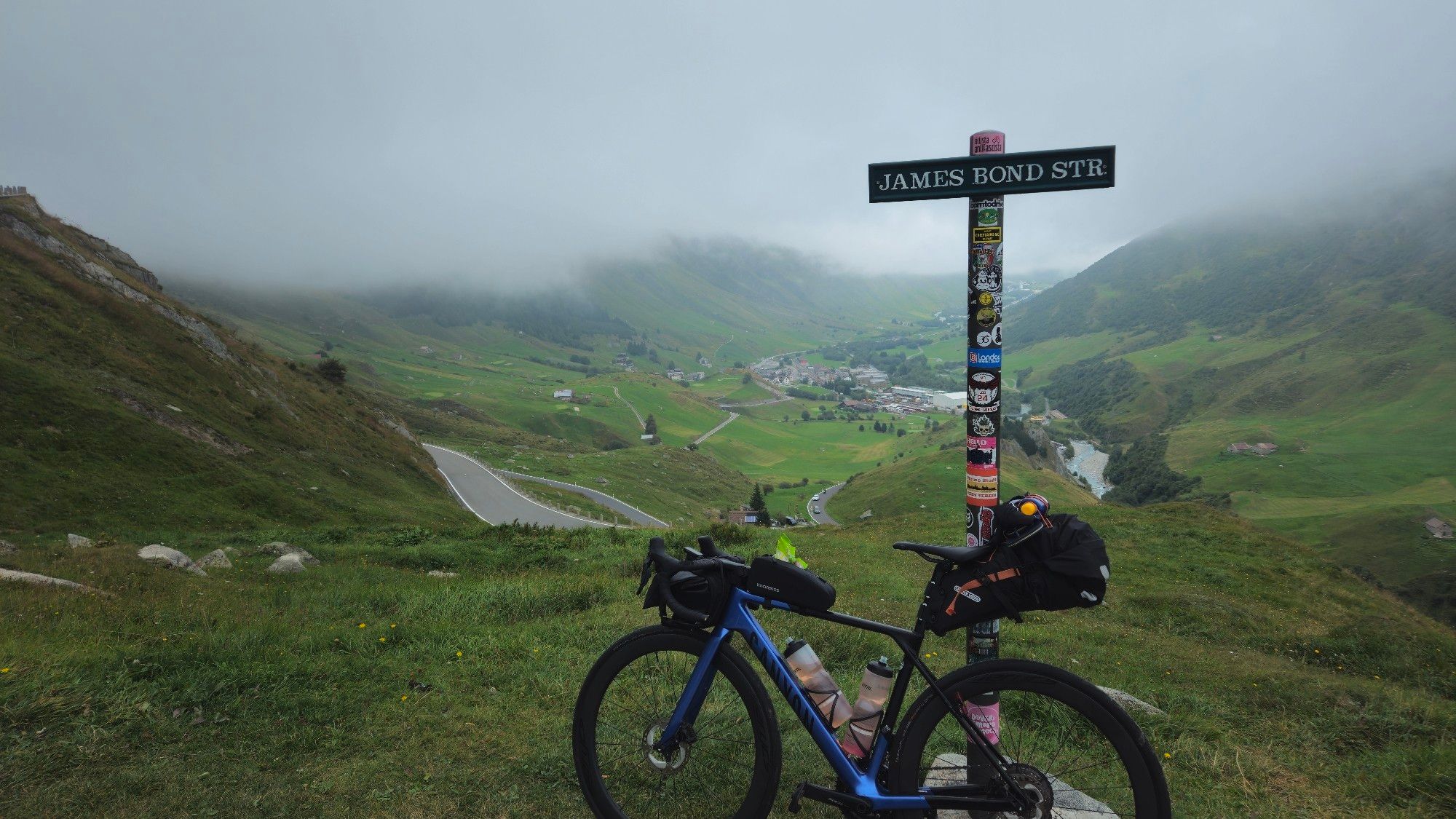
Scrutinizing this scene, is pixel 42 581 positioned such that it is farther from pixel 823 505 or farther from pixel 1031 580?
pixel 823 505

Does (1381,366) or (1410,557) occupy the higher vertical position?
(1381,366)

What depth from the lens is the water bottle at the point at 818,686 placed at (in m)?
3.96

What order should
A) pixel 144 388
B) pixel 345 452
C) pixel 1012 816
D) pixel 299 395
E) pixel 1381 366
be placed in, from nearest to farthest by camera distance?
1. pixel 1012 816
2. pixel 144 388
3. pixel 345 452
4. pixel 299 395
5. pixel 1381 366

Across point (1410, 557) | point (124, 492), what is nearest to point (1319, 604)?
point (124, 492)

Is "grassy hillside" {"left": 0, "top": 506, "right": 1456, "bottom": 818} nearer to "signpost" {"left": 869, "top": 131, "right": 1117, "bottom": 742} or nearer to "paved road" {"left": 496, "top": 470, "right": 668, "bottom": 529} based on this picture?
"signpost" {"left": 869, "top": 131, "right": 1117, "bottom": 742}

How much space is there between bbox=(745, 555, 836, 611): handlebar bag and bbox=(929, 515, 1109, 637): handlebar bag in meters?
0.65

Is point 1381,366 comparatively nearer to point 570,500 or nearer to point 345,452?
point 570,500

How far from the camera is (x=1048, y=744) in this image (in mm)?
3854

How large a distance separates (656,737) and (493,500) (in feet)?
202

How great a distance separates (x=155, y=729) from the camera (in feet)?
16.6

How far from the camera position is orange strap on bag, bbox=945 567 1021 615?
360 centimetres

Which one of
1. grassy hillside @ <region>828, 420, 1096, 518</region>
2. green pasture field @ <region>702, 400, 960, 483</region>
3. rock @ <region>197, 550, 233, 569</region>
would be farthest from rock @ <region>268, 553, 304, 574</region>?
green pasture field @ <region>702, 400, 960, 483</region>

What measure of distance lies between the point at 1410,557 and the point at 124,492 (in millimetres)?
133031

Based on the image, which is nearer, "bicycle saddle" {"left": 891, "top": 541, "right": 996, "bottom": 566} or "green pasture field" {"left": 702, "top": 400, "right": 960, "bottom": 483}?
"bicycle saddle" {"left": 891, "top": 541, "right": 996, "bottom": 566}
